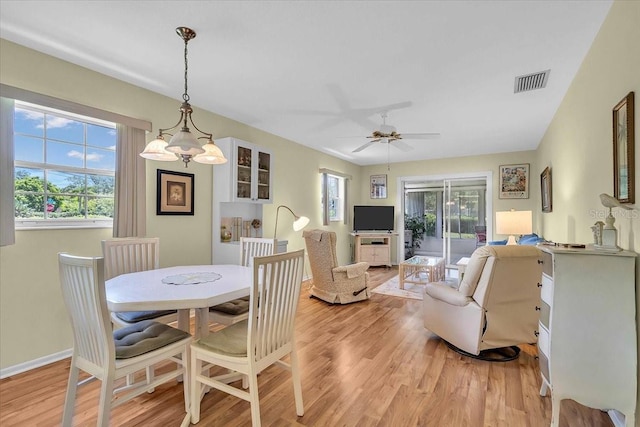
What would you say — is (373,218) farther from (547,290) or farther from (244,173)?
Result: (547,290)

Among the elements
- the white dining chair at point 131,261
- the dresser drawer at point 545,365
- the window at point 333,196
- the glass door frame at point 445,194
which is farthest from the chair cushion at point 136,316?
the glass door frame at point 445,194

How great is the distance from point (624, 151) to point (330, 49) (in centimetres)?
201

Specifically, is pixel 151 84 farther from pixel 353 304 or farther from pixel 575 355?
pixel 575 355

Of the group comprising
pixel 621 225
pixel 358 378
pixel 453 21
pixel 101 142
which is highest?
pixel 453 21

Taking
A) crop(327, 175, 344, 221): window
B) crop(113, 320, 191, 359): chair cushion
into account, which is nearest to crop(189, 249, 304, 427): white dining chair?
crop(113, 320, 191, 359): chair cushion

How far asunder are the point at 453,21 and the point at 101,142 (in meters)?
3.15

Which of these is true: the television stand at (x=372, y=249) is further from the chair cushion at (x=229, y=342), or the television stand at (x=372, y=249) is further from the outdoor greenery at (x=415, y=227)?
the chair cushion at (x=229, y=342)

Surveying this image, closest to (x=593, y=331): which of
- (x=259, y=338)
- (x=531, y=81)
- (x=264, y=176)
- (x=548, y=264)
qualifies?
(x=548, y=264)

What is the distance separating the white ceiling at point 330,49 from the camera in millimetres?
1962

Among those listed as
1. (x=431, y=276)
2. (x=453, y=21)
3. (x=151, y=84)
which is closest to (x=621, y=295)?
(x=453, y=21)

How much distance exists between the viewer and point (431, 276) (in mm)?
4758

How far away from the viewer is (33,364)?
2457 mm

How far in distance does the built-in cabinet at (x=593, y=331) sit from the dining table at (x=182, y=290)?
1.76m

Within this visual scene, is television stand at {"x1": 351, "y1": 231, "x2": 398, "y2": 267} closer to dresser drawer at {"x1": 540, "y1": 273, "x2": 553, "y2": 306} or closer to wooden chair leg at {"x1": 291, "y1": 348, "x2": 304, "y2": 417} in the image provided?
dresser drawer at {"x1": 540, "y1": 273, "x2": 553, "y2": 306}
